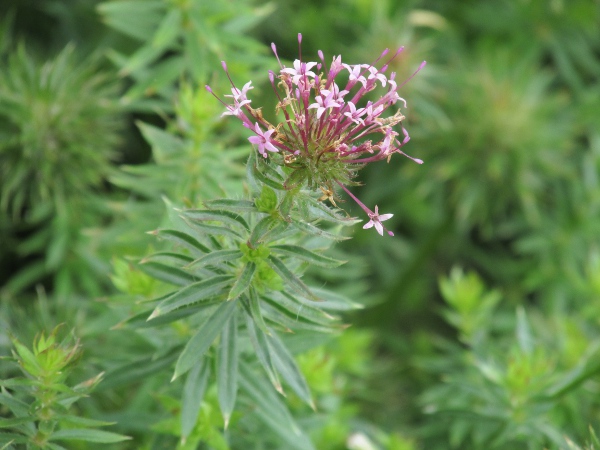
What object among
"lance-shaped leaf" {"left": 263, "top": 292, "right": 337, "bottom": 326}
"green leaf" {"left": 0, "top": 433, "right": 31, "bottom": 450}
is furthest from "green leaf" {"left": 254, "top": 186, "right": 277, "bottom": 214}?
"green leaf" {"left": 0, "top": 433, "right": 31, "bottom": 450}

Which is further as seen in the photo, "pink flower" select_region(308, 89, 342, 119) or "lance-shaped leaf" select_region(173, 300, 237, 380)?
"lance-shaped leaf" select_region(173, 300, 237, 380)

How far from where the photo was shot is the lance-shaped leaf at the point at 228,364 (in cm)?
145

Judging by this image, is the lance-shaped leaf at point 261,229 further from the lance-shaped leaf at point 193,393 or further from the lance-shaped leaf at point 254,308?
the lance-shaped leaf at point 193,393

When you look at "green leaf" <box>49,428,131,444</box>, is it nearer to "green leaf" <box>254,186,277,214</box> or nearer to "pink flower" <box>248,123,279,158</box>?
"green leaf" <box>254,186,277,214</box>

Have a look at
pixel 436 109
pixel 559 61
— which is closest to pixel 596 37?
pixel 559 61

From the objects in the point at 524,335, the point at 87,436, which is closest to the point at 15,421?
the point at 87,436

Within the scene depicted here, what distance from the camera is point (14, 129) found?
209 cm

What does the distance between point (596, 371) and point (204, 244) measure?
112cm

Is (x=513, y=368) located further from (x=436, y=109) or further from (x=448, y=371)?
(x=436, y=109)

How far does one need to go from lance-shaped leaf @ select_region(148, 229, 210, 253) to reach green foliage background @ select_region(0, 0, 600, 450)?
0.52ft

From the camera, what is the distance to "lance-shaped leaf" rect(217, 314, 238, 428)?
57.0 inches

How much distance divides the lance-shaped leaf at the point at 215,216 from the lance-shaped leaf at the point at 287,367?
0.30 metres

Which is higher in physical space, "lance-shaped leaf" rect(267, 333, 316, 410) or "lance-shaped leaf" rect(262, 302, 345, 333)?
"lance-shaped leaf" rect(262, 302, 345, 333)

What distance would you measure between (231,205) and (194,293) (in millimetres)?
211
